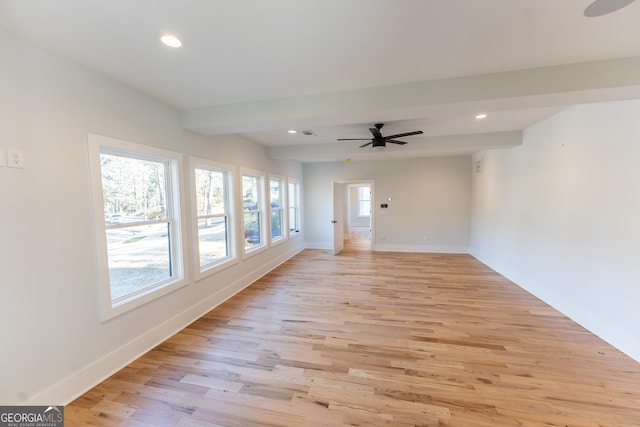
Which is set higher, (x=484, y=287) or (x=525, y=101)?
(x=525, y=101)

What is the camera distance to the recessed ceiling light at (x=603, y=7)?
1.42 m

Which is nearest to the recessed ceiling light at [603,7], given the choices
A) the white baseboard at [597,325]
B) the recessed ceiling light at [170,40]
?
the recessed ceiling light at [170,40]

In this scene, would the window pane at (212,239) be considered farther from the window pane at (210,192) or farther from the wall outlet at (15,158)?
the wall outlet at (15,158)

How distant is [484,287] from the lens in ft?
14.1

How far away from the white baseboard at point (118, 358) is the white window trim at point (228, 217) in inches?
15.5

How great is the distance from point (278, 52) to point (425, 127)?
2.84m

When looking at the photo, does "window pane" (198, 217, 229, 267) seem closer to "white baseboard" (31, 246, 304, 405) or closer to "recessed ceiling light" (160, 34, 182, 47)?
"white baseboard" (31, 246, 304, 405)

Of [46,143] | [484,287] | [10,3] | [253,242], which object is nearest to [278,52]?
[10,3]

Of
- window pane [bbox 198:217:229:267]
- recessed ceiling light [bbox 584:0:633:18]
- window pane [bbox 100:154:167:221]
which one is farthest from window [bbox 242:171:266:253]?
recessed ceiling light [bbox 584:0:633:18]

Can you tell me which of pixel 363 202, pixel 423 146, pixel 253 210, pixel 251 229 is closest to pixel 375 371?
pixel 251 229

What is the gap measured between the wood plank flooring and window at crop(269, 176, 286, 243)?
2384 millimetres

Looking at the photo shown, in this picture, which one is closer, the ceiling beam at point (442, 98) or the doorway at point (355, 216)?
the ceiling beam at point (442, 98)

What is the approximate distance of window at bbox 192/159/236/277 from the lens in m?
3.47

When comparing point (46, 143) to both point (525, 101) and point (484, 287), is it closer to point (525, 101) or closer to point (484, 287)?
point (525, 101)
